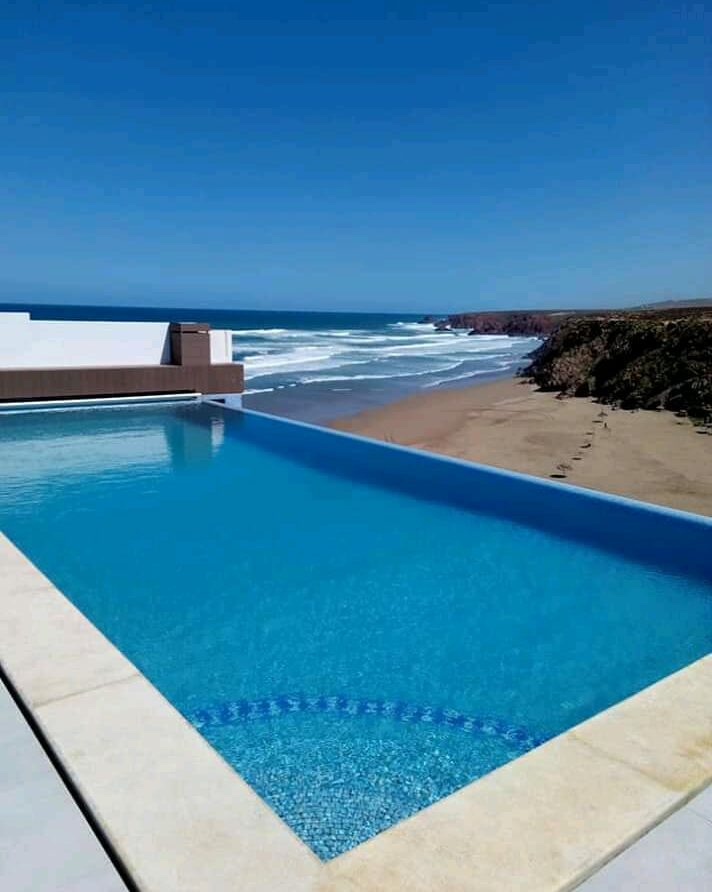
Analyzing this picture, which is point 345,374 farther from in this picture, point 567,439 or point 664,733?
point 664,733

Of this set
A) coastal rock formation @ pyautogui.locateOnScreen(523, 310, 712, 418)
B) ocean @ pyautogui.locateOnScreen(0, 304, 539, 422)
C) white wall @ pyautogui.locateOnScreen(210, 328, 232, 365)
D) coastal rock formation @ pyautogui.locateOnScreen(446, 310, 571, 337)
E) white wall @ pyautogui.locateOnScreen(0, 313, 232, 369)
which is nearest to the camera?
white wall @ pyautogui.locateOnScreen(0, 313, 232, 369)

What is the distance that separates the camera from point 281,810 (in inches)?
84.3

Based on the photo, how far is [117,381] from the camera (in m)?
10.1

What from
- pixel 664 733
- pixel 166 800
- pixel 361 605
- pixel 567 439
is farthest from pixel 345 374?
pixel 166 800

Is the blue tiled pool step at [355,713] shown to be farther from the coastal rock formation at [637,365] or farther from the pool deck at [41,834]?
the coastal rock formation at [637,365]

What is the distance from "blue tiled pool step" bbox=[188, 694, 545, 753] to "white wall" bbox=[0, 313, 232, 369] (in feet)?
29.1

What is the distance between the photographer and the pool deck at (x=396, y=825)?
4.68 ft

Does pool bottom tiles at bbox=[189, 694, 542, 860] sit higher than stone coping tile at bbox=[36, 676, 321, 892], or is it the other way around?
stone coping tile at bbox=[36, 676, 321, 892]

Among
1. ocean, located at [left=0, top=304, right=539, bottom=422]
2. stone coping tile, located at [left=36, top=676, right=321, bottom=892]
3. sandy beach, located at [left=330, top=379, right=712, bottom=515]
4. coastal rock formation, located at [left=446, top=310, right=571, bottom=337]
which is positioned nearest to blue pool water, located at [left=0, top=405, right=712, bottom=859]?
stone coping tile, located at [left=36, top=676, right=321, bottom=892]

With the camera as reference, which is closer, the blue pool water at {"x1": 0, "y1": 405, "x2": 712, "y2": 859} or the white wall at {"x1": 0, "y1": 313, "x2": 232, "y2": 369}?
the blue pool water at {"x1": 0, "y1": 405, "x2": 712, "y2": 859}

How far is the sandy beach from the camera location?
7.49m

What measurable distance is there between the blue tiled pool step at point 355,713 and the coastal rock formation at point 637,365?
34.3 feet

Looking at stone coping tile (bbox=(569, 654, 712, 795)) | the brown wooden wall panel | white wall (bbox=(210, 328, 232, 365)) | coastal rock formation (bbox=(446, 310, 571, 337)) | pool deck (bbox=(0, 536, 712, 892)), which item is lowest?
stone coping tile (bbox=(569, 654, 712, 795))

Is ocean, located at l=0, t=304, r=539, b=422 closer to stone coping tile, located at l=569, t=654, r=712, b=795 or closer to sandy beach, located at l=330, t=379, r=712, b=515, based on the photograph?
sandy beach, located at l=330, t=379, r=712, b=515
